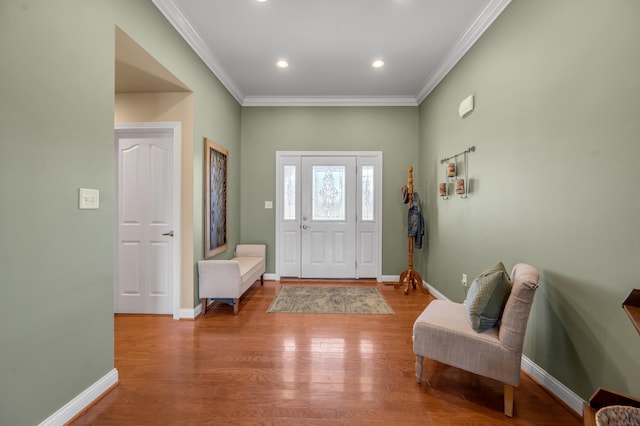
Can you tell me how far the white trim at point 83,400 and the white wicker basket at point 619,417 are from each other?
2.46 meters

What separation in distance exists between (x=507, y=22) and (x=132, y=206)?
158 inches

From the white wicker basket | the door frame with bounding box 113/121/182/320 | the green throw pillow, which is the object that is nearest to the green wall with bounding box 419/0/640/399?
the green throw pillow

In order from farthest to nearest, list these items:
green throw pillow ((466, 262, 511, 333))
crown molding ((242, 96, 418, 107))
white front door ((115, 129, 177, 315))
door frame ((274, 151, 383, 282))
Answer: door frame ((274, 151, 383, 282))
crown molding ((242, 96, 418, 107))
white front door ((115, 129, 177, 315))
green throw pillow ((466, 262, 511, 333))

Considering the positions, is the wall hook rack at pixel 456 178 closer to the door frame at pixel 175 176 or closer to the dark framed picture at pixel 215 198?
the dark framed picture at pixel 215 198

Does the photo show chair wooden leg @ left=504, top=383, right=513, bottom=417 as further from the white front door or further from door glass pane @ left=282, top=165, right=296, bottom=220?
door glass pane @ left=282, top=165, right=296, bottom=220

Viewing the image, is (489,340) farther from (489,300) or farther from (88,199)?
(88,199)

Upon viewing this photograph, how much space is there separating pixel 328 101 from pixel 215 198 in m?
2.38

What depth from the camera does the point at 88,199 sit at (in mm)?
1758

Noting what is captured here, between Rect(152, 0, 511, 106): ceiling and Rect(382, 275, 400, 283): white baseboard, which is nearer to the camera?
Rect(152, 0, 511, 106): ceiling

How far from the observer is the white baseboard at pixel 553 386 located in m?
1.74

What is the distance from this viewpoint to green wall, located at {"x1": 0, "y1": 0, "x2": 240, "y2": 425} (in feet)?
4.36

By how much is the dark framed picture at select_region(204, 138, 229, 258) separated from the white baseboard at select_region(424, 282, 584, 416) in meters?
3.23

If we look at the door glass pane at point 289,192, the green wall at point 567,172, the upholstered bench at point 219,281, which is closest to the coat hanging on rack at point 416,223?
the green wall at point 567,172

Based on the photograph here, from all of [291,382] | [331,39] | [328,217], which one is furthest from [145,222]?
[331,39]
